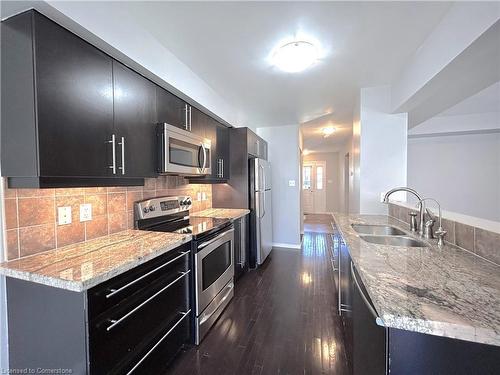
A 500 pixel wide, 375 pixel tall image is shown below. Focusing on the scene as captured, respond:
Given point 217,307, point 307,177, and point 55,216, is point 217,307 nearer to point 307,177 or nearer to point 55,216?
point 55,216

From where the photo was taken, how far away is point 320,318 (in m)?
2.07

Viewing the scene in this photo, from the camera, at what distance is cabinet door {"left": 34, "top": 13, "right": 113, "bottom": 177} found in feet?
3.34

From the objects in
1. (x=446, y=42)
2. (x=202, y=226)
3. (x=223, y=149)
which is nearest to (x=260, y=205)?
(x=223, y=149)

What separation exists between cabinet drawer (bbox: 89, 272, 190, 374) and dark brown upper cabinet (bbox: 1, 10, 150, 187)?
0.73 m

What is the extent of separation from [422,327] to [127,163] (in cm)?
167

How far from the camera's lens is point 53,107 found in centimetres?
105

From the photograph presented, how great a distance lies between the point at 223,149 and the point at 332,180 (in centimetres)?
653

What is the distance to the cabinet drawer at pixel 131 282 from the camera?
99 cm

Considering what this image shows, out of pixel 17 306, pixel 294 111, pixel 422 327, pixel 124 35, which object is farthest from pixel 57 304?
pixel 294 111

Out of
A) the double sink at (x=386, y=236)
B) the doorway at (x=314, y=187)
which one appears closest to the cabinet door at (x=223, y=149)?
the double sink at (x=386, y=236)

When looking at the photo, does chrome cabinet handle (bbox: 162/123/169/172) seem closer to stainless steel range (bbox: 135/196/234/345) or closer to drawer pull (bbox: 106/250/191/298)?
stainless steel range (bbox: 135/196/234/345)

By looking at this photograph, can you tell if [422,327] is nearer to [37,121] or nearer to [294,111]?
[37,121]

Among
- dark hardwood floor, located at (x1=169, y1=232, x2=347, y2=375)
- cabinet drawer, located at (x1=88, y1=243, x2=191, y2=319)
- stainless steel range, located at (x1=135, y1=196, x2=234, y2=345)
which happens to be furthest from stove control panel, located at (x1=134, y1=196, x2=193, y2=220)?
dark hardwood floor, located at (x1=169, y1=232, x2=347, y2=375)

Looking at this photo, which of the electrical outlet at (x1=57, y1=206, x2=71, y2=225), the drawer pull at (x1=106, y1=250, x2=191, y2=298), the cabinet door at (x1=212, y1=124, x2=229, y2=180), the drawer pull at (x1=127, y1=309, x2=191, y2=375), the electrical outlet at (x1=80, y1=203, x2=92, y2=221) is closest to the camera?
the drawer pull at (x1=106, y1=250, x2=191, y2=298)
